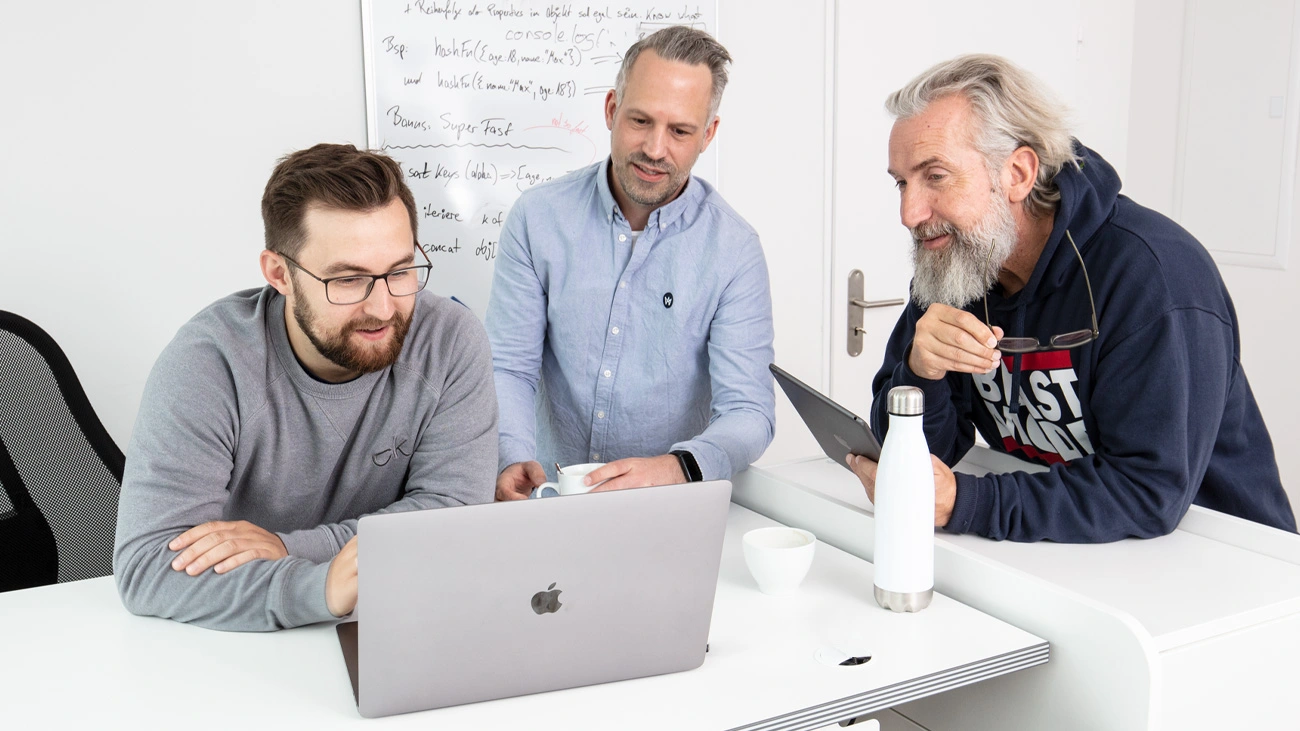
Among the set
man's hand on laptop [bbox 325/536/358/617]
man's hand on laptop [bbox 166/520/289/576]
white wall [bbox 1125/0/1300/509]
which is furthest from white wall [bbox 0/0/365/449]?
white wall [bbox 1125/0/1300/509]

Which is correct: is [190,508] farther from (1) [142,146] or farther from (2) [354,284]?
(1) [142,146]

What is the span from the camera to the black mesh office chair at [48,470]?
2.01 meters

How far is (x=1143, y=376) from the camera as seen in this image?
152cm

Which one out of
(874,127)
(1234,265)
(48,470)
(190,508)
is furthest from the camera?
(1234,265)

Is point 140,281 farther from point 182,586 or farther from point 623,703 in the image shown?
point 623,703

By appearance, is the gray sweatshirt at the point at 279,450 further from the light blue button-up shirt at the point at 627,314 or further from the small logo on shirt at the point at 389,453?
the light blue button-up shirt at the point at 627,314

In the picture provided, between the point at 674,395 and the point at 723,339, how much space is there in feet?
0.52

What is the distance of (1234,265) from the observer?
3.70 metres

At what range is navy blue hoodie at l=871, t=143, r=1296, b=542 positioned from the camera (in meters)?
1.50

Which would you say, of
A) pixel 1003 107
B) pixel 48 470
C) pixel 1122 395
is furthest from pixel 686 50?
pixel 48 470

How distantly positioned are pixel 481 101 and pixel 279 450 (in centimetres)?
149

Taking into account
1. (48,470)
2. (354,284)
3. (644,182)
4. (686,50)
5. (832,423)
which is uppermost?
(686,50)

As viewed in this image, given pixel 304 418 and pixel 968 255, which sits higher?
pixel 968 255

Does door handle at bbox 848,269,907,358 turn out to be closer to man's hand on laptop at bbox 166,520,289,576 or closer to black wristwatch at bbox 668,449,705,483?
black wristwatch at bbox 668,449,705,483
